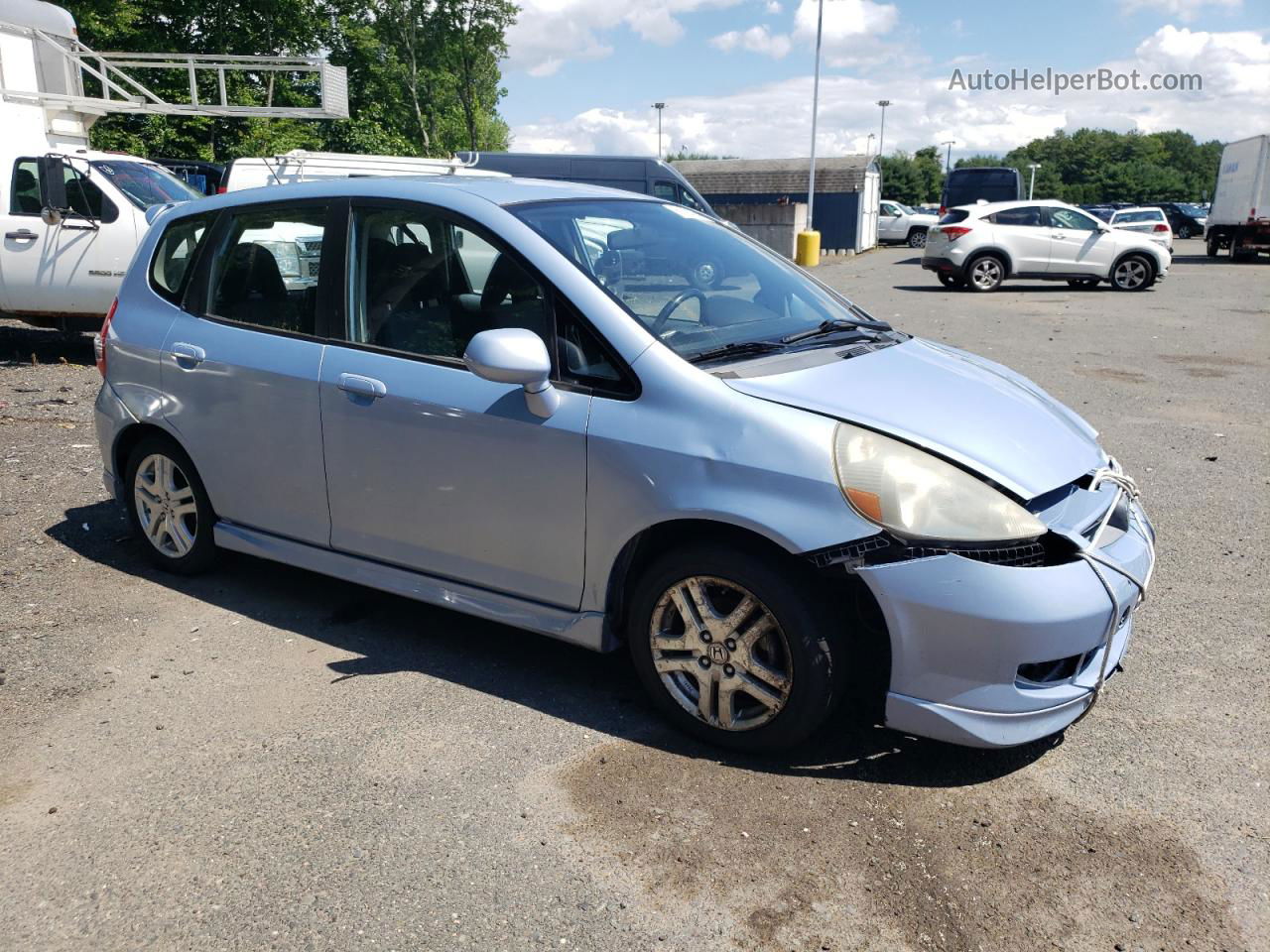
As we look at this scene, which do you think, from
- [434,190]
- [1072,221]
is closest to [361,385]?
[434,190]

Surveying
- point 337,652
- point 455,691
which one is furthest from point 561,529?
point 337,652

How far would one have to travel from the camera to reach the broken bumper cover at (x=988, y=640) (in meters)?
3.04

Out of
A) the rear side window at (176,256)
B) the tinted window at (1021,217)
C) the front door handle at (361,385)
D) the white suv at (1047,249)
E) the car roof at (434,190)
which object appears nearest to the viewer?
the front door handle at (361,385)

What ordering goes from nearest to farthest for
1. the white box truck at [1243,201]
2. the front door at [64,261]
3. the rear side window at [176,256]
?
the rear side window at [176,256] → the front door at [64,261] → the white box truck at [1243,201]

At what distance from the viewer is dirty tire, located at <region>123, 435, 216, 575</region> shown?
4.82 m

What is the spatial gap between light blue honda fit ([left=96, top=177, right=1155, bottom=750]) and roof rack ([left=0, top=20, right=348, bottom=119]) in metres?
8.68

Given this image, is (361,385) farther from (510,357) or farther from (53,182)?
(53,182)

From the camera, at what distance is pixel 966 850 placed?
3.02 meters

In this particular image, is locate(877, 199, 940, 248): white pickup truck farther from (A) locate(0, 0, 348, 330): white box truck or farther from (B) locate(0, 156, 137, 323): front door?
(B) locate(0, 156, 137, 323): front door

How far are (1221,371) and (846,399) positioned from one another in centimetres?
930

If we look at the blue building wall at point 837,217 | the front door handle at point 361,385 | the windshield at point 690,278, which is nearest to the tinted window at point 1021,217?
the windshield at point 690,278

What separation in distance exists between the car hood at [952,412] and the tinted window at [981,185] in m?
33.1

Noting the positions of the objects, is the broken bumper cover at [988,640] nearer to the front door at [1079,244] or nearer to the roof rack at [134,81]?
the roof rack at [134,81]

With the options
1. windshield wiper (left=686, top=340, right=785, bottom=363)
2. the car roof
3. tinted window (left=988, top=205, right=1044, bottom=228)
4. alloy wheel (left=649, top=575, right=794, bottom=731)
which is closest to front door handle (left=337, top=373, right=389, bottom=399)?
the car roof
